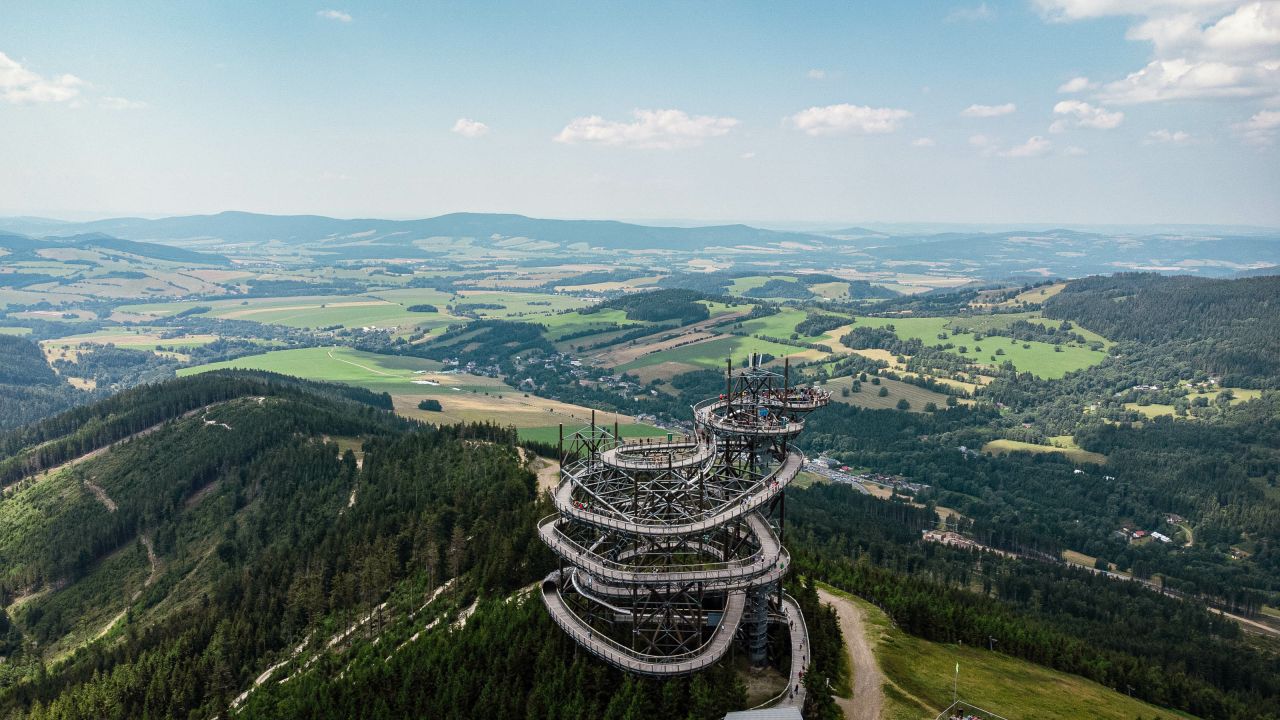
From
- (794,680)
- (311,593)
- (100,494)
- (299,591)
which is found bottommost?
(100,494)

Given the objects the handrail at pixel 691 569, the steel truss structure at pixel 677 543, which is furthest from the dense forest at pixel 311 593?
the handrail at pixel 691 569

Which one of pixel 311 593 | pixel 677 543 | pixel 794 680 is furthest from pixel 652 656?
pixel 311 593

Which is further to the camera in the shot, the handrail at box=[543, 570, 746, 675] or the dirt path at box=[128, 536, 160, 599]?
the dirt path at box=[128, 536, 160, 599]

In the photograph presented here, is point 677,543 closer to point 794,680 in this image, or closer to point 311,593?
point 794,680

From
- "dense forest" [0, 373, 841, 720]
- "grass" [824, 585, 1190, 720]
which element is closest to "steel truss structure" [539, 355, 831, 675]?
"dense forest" [0, 373, 841, 720]

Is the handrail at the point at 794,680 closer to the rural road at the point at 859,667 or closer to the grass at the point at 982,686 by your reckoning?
the rural road at the point at 859,667

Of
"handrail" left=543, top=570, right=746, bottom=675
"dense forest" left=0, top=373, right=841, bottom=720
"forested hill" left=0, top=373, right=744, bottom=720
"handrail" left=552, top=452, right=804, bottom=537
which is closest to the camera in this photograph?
"handrail" left=543, top=570, right=746, bottom=675

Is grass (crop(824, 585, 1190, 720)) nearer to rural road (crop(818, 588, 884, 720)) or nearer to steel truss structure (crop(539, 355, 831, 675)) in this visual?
rural road (crop(818, 588, 884, 720))
